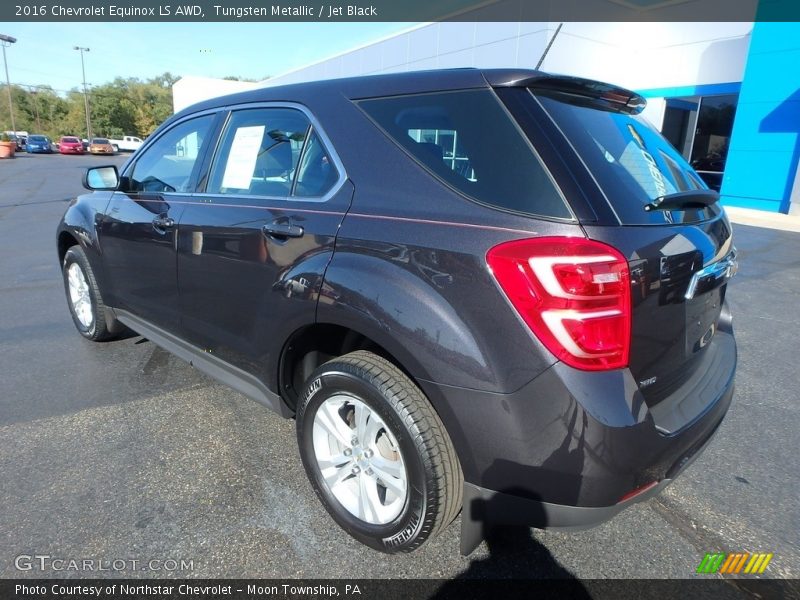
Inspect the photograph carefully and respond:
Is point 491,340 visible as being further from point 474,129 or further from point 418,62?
point 418,62

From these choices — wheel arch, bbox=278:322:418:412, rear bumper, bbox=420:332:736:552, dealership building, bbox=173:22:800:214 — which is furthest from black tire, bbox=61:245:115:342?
dealership building, bbox=173:22:800:214

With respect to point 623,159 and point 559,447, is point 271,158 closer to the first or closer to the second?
point 623,159

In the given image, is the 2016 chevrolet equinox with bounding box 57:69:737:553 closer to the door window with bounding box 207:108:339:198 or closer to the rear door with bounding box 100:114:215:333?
the door window with bounding box 207:108:339:198

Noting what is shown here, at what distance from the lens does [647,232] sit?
5.38 feet

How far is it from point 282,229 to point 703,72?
18.7 metres

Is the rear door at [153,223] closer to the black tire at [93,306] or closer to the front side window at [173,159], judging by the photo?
the front side window at [173,159]

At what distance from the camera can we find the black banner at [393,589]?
6.13 feet

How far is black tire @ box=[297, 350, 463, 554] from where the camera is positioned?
1.77 metres

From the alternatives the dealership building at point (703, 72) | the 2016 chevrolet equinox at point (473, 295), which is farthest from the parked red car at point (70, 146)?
the 2016 chevrolet equinox at point (473, 295)

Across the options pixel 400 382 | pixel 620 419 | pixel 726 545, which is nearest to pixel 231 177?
pixel 400 382

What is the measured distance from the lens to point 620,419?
1.54 m
